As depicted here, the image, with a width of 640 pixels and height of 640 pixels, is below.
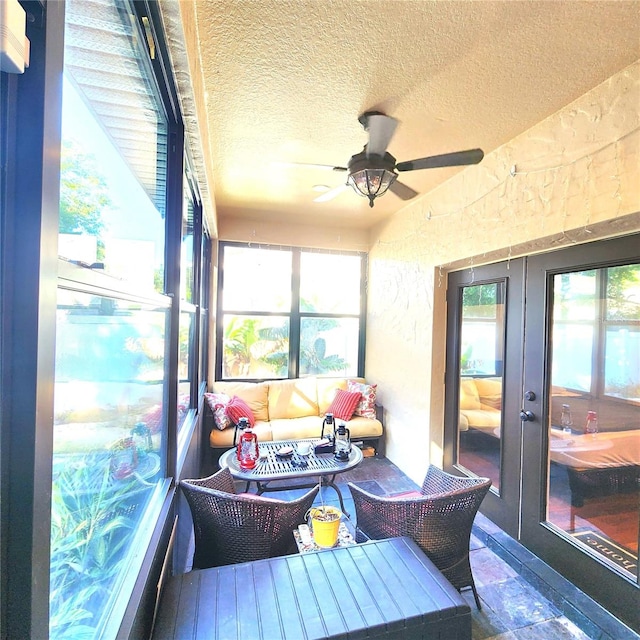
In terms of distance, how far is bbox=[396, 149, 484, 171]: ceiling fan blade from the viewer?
6.14ft

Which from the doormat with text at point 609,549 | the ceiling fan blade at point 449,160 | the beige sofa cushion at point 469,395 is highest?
the ceiling fan blade at point 449,160

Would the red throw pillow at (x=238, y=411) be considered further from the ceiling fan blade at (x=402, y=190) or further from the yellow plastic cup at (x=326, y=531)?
the ceiling fan blade at (x=402, y=190)

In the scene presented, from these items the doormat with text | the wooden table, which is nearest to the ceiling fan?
the wooden table

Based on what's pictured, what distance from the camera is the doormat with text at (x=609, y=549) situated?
1.74m

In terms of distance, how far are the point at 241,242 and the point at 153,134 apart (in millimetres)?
2966

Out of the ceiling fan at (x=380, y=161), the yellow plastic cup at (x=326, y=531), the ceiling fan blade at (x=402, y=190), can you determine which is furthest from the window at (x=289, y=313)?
the yellow plastic cup at (x=326, y=531)

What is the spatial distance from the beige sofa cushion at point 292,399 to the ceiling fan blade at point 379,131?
294 centimetres

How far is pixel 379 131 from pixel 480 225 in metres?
1.19

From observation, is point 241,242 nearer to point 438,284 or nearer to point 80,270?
point 438,284

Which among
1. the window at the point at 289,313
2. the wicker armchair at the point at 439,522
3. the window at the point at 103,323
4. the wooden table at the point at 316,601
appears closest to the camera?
the window at the point at 103,323

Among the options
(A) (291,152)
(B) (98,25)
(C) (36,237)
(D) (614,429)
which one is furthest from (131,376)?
(D) (614,429)

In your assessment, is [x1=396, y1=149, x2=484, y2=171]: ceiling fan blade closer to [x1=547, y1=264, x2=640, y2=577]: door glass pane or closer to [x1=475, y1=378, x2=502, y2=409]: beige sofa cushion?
[x1=547, y1=264, x2=640, y2=577]: door glass pane

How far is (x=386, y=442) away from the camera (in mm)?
3979

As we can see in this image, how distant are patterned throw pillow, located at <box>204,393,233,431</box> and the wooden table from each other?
7.20ft
